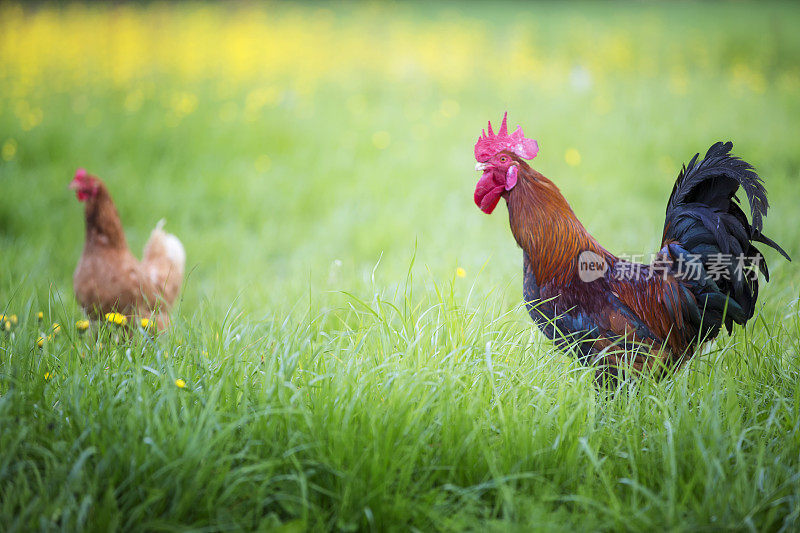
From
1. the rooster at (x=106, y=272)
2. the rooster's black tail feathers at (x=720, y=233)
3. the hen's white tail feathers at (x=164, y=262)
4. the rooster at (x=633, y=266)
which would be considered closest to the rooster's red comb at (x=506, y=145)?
the rooster at (x=633, y=266)

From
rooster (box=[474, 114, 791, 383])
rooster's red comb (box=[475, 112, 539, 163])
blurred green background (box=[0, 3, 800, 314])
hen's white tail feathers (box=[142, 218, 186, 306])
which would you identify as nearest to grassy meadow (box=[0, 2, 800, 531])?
blurred green background (box=[0, 3, 800, 314])

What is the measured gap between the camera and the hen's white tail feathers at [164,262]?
369cm

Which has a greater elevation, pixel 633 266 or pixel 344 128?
pixel 344 128

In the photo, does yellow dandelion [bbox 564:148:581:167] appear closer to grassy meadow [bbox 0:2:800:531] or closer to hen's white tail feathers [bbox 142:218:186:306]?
grassy meadow [bbox 0:2:800:531]

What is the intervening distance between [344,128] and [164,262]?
4559 mm

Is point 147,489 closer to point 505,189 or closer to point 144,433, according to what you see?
point 144,433

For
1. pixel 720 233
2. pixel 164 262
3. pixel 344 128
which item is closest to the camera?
pixel 720 233

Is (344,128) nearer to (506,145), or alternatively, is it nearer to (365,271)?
(365,271)

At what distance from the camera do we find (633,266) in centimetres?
268

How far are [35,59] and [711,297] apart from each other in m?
10.6

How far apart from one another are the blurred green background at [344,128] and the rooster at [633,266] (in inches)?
32.5

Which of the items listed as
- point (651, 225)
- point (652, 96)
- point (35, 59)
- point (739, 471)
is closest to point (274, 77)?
point (35, 59)

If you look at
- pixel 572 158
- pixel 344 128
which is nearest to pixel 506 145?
pixel 572 158

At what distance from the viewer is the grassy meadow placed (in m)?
1.88
